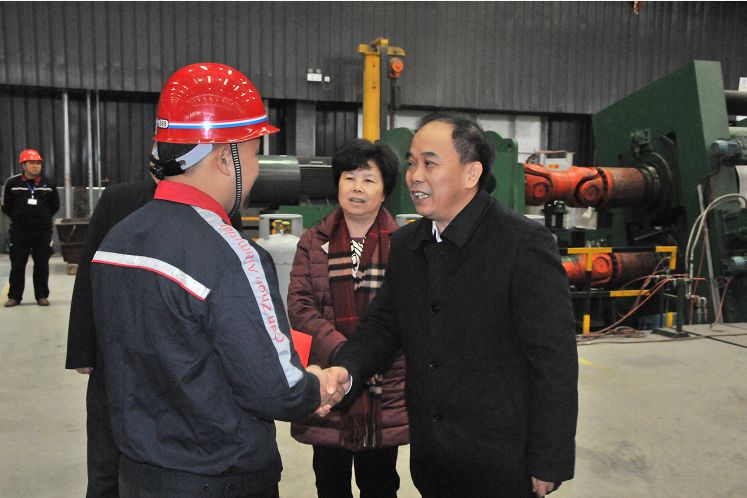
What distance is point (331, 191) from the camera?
6402mm

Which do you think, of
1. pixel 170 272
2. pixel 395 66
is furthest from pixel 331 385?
pixel 395 66

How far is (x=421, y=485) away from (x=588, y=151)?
39.9 ft

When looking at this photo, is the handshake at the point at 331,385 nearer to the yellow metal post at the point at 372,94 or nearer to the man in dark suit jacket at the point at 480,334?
the man in dark suit jacket at the point at 480,334

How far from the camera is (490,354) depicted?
1.53 meters

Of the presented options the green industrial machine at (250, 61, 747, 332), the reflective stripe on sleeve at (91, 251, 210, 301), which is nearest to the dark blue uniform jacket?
the reflective stripe on sleeve at (91, 251, 210, 301)

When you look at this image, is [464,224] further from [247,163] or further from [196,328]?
[196,328]

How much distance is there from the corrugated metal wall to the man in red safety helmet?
982 centimetres

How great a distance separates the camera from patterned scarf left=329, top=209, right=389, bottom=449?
2020 mm

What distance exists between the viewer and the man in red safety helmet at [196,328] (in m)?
1.16

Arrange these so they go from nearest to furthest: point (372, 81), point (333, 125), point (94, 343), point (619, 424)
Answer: point (94, 343), point (619, 424), point (372, 81), point (333, 125)

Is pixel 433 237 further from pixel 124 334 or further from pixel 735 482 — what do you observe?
pixel 735 482

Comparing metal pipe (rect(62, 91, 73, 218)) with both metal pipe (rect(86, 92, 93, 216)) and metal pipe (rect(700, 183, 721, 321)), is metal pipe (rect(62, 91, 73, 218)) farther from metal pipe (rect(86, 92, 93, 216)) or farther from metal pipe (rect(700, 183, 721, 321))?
metal pipe (rect(700, 183, 721, 321))

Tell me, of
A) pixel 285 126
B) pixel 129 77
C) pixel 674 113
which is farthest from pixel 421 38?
pixel 674 113

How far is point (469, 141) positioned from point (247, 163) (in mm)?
586
